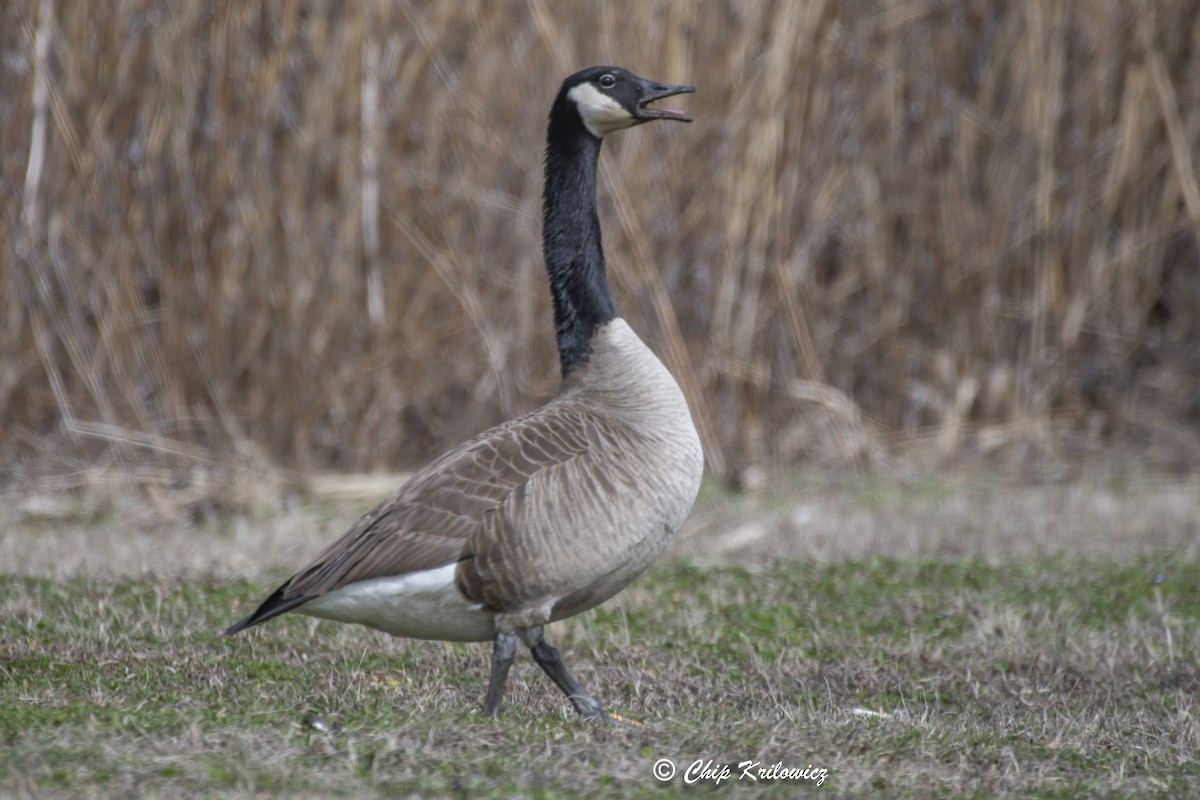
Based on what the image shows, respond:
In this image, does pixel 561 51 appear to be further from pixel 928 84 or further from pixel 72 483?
pixel 72 483

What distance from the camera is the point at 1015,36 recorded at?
33.9 ft

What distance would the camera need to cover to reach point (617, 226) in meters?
9.02

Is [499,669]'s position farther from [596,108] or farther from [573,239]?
[596,108]

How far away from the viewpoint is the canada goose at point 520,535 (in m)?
4.19

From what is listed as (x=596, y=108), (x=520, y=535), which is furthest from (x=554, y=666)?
(x=596, y=108)

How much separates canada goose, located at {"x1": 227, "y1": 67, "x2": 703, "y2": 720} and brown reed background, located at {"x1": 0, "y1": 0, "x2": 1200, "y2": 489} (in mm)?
4284

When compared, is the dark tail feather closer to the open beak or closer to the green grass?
the green grass

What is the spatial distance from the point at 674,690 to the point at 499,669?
829mm

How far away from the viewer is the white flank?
421 centimetres

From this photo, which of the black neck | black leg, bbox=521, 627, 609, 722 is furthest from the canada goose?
the black neck

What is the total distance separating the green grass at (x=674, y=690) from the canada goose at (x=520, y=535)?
252 millimetres

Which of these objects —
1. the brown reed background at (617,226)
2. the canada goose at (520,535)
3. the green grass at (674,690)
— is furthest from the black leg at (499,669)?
the brown reed background at (617,226)

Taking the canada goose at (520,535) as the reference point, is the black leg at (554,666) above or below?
below

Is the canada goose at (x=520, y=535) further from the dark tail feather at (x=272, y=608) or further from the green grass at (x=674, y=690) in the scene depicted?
the green grass at (x=674, y=690)
